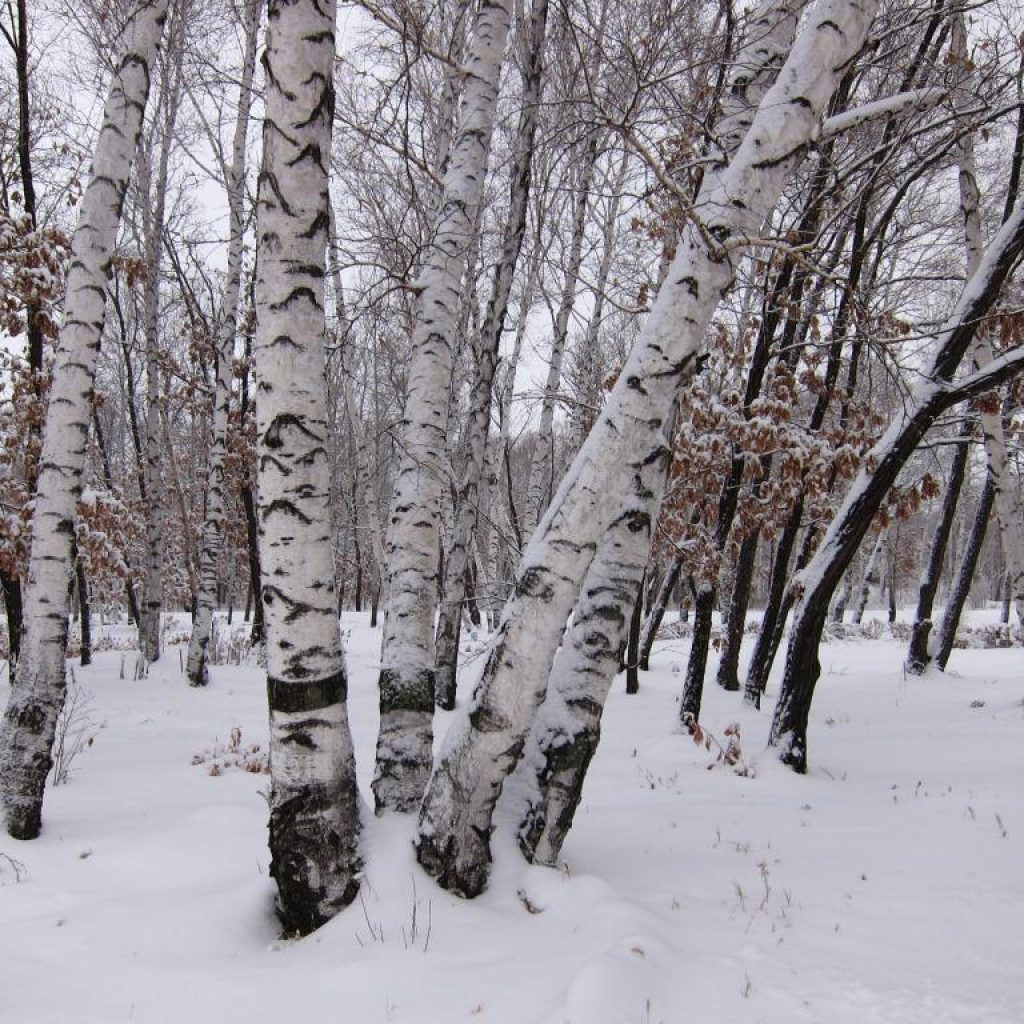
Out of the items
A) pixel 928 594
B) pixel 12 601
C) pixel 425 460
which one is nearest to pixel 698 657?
pixel 425 460

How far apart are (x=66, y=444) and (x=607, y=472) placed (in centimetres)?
313

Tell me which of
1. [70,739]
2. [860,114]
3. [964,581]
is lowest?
[70,739]

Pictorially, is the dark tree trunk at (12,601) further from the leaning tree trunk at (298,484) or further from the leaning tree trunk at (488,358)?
the leaning tree trunk at (298,484)

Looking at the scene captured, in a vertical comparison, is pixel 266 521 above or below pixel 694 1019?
above

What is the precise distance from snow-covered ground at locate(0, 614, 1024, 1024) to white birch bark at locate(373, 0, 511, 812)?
487 millimetres

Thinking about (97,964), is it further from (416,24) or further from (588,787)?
(416,24)

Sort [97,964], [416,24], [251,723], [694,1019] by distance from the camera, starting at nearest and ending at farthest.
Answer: [694,1019] → [97,964] → [416,24] → [251,723]

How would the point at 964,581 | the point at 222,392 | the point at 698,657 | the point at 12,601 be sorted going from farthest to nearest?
the point at 964,581 → the point at 222,392 → the point at 12,601 → the point at 698,657

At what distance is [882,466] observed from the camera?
5195mm

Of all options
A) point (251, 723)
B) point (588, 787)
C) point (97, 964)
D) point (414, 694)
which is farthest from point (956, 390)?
point (251, 723)

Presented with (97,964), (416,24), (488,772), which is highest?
(416,24)

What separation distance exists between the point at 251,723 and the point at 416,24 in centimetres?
676

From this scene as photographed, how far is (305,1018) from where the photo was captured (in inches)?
85.4

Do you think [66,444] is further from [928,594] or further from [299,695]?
[928,594]
